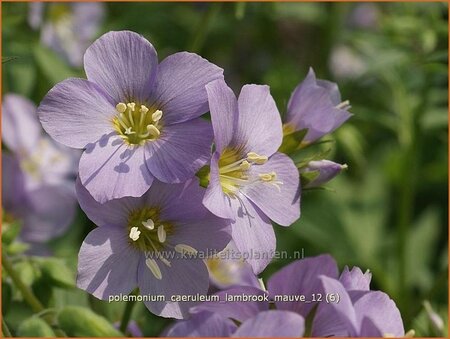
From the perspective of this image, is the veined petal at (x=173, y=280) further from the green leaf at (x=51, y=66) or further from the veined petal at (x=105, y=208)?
the green leaf at (x=51, y=66)

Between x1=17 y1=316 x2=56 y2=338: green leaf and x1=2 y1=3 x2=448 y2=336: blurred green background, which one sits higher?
x1=17 y1=316 x2=56 y2=338: green leaf

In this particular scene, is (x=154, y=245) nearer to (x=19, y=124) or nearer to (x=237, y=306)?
(x=237, y=306)

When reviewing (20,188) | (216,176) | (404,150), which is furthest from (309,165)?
(404,150)

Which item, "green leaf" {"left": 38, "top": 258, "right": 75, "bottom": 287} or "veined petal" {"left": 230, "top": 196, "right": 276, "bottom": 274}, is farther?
"green leaf" {"left": 38, "top": 258, "right": 75, "bottom": 287}

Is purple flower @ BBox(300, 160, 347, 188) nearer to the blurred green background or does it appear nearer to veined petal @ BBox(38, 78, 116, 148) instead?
veined petal @ BBox(38, 78, 116, 148)

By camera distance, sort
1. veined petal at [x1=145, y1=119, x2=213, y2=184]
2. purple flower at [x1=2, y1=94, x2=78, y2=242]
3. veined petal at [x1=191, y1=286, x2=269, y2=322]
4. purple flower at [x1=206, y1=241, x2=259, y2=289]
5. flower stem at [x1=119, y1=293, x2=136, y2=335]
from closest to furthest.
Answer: veined petal at [x1=191, y1=286, x2=269, y2=322], veined petal at [x1=145, y1=119, x2=213, y2=184], flower stem at [x1=119, y1=293, x2=136, y2=335], purple flower at [x1=206, y1=241, x2=259, y2=289], purple flower at [x1=2, y1=94, x2=78, y2=242]

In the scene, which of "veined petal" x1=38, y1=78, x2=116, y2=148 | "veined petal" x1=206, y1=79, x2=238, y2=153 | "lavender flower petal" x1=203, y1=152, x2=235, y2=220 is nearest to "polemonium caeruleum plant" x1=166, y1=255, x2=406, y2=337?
"lavender flower petal" x1=203, y1=152, x2=235, y2=220
